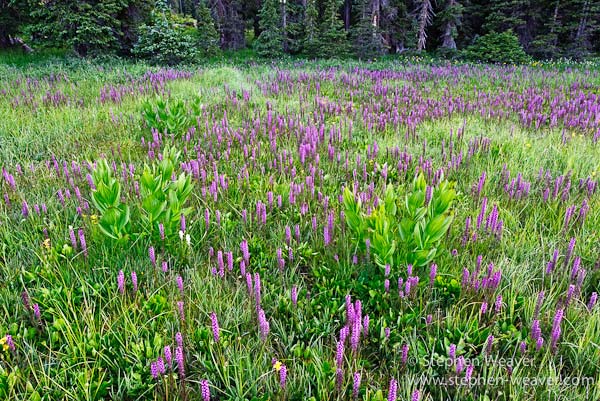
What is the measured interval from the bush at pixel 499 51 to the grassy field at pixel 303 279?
17855mm

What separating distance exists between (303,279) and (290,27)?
2611cm

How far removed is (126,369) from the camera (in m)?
1.93

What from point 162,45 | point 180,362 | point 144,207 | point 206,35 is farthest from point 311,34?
point 180,362

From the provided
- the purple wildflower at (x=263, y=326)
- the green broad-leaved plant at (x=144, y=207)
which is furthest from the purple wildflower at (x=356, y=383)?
the green broad-leaved plant at (x=144, y=207)

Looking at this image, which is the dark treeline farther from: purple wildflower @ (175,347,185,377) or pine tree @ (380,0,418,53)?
purple wildflower @ (175,347,185,377)

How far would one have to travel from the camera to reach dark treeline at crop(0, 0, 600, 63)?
683 inches

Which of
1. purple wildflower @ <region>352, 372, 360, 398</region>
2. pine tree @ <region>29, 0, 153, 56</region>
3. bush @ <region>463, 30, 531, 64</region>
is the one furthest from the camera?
bush @ <region>463, 30, 531, 64</region>

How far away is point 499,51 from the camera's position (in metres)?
20.7

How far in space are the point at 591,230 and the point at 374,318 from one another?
210 cm

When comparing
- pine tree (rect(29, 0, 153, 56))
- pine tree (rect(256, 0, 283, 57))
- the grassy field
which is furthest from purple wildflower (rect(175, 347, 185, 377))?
pine tree (rect(256, 0, 283, 57))

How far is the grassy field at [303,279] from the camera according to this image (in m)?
1.88

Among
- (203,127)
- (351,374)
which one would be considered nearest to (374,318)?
Result: (351,374)

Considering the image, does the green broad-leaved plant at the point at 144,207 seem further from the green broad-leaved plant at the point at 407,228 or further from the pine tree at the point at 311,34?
the pine tree at the point at 311,34

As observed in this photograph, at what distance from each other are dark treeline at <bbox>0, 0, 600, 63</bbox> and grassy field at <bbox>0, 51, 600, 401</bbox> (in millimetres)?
15002
